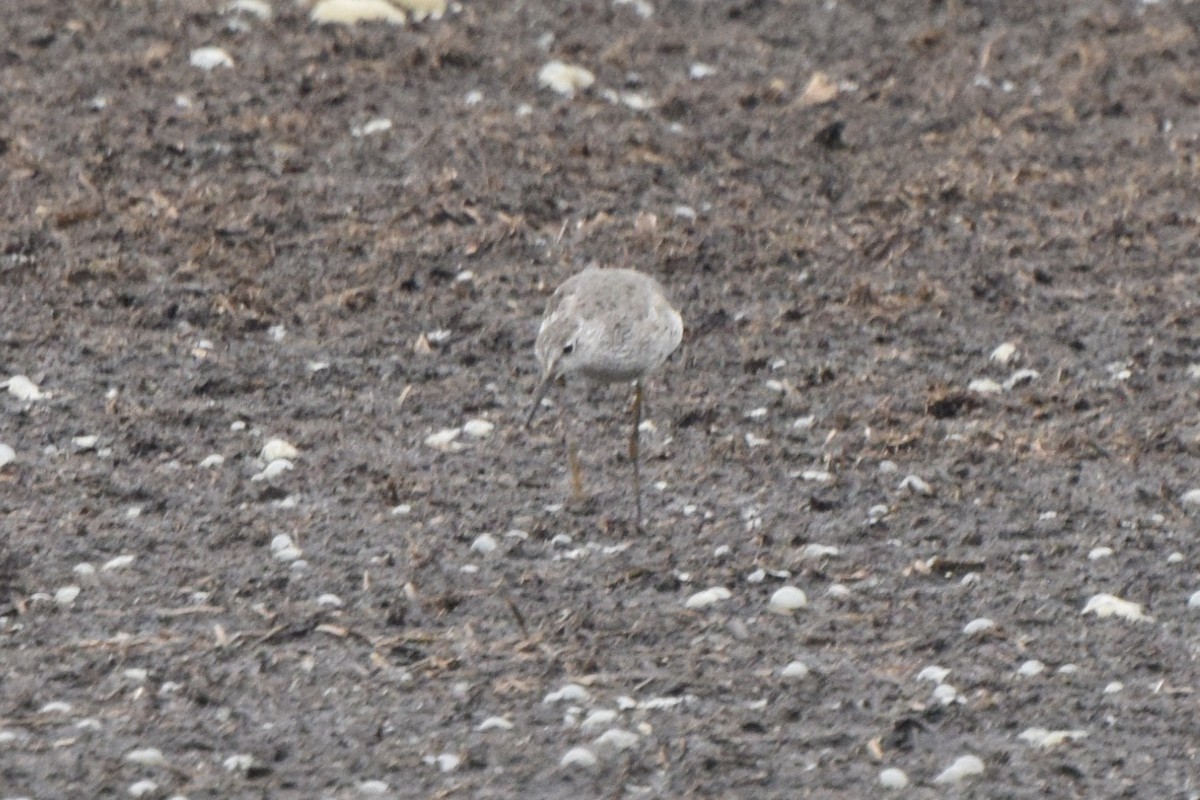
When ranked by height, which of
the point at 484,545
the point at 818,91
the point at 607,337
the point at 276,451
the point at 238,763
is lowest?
the point at 276,451

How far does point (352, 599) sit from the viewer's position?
590 centimetres

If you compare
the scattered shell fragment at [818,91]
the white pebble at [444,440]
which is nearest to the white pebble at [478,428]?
the white pebble at [444,440]

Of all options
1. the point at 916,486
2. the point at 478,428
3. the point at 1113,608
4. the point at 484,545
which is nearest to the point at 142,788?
the point at 484,545

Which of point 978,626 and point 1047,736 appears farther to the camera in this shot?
point 978,626

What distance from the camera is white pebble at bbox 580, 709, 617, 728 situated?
515 centimetres

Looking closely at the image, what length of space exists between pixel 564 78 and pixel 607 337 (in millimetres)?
3890

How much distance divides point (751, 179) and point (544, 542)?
3.48 m

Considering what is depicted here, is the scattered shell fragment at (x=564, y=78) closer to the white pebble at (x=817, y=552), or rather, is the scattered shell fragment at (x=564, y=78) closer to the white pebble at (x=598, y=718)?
the white pebble at (x=817, y=552)

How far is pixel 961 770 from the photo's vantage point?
4961 millimetres

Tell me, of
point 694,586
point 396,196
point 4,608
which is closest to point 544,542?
point 694,586

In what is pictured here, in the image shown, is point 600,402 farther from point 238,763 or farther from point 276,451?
point 238,763

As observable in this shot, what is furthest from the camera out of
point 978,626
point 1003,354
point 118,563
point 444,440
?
point 1003,354

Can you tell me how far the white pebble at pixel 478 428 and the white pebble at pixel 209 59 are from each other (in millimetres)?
3588

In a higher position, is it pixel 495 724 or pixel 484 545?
pixel 495 724
